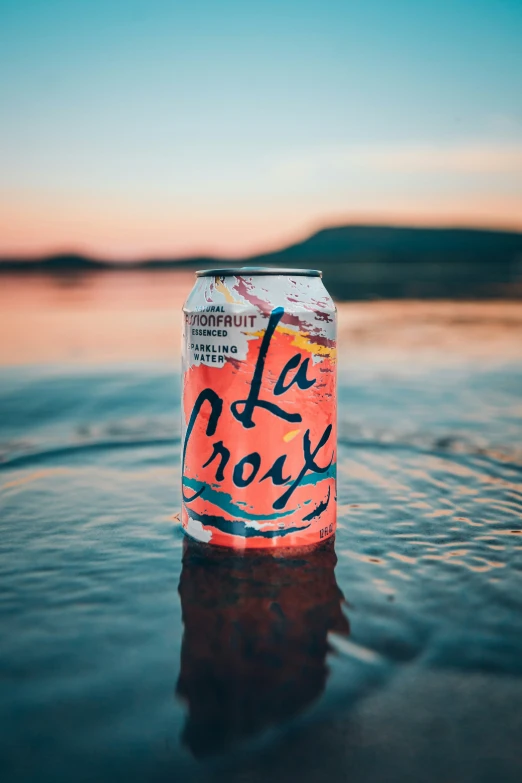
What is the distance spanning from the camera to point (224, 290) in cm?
177

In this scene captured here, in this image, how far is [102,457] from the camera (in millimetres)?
2775

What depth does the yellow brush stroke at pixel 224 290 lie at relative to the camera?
68.8 inches

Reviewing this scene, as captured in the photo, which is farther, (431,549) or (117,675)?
(431,549)

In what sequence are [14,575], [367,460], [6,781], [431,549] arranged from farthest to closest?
[367,460] → [431,549] → [14,575] → [6,781]

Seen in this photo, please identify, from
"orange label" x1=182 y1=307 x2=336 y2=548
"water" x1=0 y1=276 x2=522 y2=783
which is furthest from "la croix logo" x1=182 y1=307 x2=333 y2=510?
"water" x1=0 y1=276 x2=522 y2=783

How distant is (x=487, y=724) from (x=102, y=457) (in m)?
1.97

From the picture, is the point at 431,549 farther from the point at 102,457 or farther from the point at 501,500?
the point at 102,457

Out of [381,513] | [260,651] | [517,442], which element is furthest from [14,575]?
[517,442]

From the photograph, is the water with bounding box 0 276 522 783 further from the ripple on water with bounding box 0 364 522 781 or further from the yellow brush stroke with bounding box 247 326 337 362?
the yellow brush stroke with bounding box 247 326 337 362

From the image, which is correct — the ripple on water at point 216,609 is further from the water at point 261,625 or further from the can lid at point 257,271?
the can lid at point 257,271

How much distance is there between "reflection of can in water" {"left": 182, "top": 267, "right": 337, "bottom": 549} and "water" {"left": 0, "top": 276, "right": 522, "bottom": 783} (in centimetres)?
12

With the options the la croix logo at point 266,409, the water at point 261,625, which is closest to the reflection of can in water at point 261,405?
the la croix logo at point 266,409

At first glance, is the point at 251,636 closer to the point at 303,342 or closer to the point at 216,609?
the point at 216,609

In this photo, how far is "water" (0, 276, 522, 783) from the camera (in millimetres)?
1069
